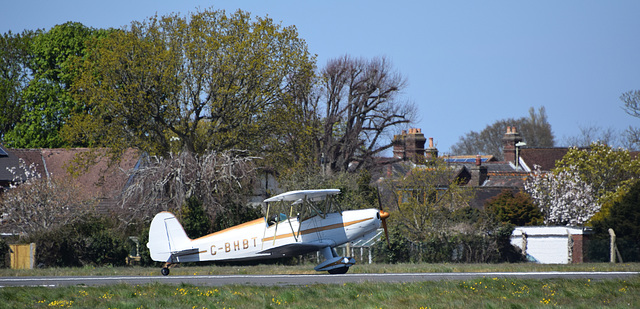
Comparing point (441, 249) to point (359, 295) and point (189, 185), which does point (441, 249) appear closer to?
point (189, 185)

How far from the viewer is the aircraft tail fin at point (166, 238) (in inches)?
915

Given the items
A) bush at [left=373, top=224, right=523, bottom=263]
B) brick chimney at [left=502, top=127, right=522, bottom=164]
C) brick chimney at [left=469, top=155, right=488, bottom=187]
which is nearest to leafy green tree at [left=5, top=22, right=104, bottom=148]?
bush at [left=373, top=224, right=523, bottom=263]

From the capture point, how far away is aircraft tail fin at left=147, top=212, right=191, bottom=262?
915 inches

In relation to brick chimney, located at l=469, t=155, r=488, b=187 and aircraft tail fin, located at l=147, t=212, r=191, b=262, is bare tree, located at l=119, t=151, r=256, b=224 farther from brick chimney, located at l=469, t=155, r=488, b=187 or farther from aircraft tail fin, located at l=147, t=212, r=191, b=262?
brick chimney, located at l=469, t=155, r=488, b=187

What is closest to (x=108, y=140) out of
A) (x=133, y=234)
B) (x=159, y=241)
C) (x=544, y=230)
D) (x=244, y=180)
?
(x=133, y=234)

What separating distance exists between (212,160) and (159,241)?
10.1m

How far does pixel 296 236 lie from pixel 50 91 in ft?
114

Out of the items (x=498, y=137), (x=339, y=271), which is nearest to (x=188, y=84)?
(x=339, y=271)

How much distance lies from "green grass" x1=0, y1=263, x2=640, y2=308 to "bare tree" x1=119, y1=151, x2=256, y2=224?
14.8 m

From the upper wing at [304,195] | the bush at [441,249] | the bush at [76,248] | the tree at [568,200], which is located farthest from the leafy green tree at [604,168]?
the bush at [76,248]

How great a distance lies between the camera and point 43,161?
45656 millimetres

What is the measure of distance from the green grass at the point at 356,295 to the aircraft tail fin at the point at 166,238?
5448 millimetres

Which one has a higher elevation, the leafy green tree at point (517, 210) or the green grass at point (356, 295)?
the leafy green tree at point (517, 210)

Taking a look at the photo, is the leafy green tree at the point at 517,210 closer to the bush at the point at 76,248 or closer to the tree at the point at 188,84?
the tree at the point at 188,84
